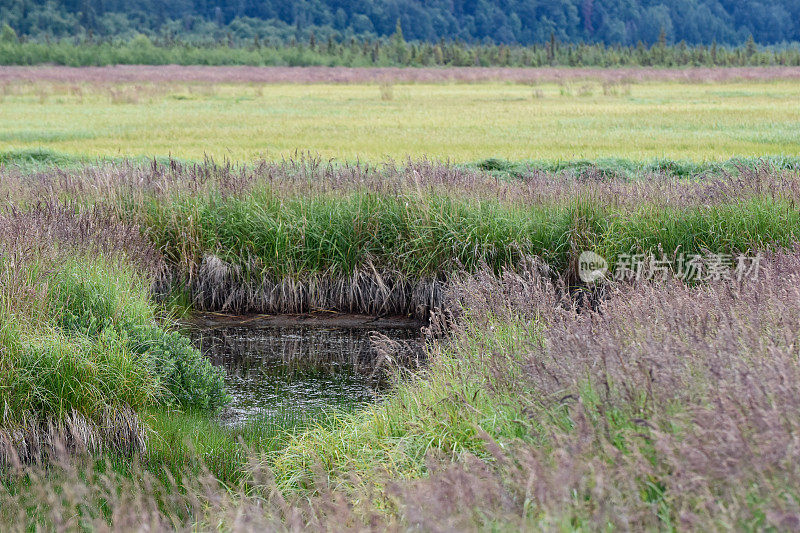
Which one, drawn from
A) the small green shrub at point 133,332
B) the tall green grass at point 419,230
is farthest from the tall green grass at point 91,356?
the tall green grass at point 419,230

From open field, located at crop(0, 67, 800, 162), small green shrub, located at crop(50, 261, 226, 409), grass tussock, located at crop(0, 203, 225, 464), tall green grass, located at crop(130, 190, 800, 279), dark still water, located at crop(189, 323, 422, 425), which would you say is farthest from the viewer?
open field, located at crop(0, 67, 800, 162)

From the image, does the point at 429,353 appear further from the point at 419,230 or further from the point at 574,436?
the point at 574,436

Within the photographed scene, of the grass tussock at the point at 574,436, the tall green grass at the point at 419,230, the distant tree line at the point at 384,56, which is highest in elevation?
the grass tussock at the point at 574,436

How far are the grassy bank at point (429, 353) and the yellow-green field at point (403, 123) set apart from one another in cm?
568

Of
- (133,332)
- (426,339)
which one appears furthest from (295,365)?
(426,339)

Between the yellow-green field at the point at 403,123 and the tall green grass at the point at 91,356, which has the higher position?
the tall green grass at the point at 91,356

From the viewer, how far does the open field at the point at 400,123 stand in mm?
19406

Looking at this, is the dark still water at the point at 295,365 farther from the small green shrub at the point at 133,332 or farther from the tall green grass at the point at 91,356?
the tall green grass at the point at 91,356

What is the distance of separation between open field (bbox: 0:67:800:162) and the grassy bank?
14.7 ft

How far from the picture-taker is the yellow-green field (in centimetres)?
1950

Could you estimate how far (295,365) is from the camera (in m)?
8.15

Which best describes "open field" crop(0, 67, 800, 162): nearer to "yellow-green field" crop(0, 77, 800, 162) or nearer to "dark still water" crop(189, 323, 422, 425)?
"yellow-green field" crop(0, 77, 800, 162)

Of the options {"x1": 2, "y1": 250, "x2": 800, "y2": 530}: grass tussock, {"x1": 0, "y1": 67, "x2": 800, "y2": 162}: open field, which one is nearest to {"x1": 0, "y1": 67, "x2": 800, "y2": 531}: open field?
{"x1": 2, "y1": 250, "x2": 800, "y2": 530}: grass tussock

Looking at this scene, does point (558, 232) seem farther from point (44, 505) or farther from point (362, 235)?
point (44, 505)
